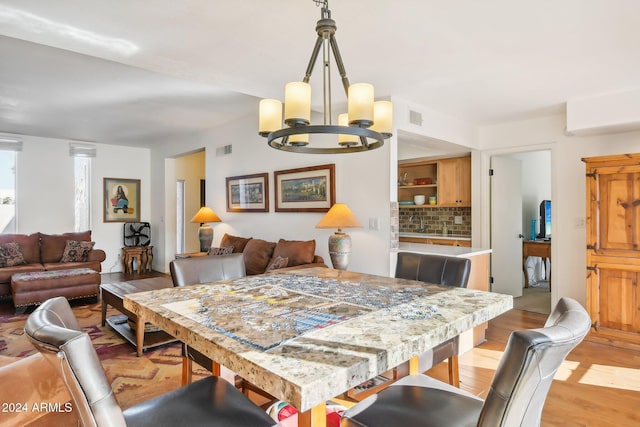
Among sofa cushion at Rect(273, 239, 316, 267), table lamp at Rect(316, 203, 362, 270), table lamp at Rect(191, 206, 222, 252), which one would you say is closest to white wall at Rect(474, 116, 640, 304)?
table lamp at Rect(316, 203, 362, 270)

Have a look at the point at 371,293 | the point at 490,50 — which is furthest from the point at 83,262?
the point at 490,50

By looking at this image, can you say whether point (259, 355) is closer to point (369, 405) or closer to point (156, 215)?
point (369, 405)

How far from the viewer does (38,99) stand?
15.1 ft

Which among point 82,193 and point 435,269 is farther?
point 82,193

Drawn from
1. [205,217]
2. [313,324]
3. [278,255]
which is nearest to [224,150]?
[205,217]

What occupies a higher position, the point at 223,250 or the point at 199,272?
the point at 199,272

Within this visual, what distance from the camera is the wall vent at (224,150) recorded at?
5.96 meters

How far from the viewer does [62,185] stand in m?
7.14

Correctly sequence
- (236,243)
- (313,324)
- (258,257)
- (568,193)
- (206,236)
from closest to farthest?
1. (313,324)
2. (568,193)
3. (258,257)
4. (236,243)
5. (206,236)

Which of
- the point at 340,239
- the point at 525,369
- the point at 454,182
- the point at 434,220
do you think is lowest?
the point at 525,369

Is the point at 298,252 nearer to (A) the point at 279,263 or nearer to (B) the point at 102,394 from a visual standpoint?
(A) the point at 279,263

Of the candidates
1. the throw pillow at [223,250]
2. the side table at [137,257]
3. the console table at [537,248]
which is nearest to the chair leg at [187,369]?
the throw pillow at [223,250]

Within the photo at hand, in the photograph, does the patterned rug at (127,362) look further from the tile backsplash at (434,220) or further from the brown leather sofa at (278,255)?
the tile backsplash at (434,220)

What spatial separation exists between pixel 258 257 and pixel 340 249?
1242 millimetres
